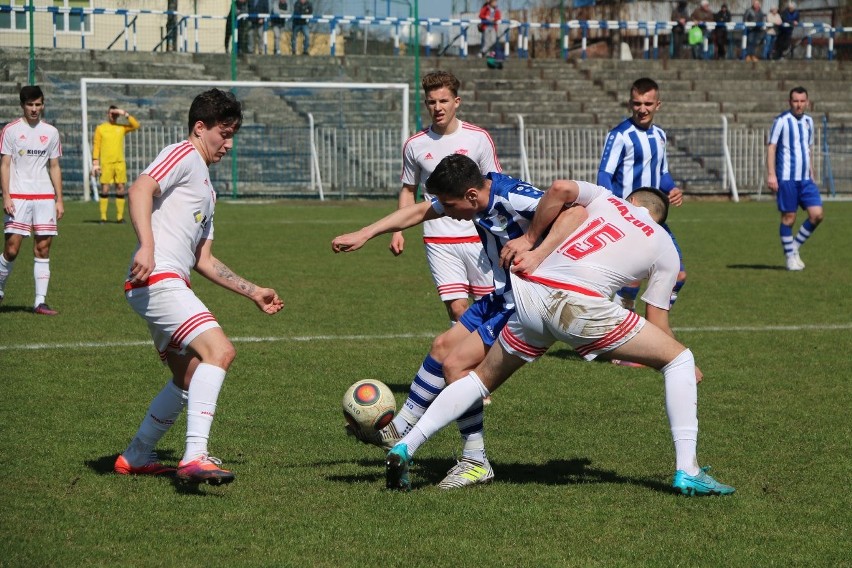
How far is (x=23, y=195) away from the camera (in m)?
12.2

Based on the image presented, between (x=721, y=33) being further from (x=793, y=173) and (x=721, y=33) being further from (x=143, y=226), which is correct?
(x=143, y=226)

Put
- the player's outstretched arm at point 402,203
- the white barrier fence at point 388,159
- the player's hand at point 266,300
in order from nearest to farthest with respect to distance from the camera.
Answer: the player's hand at point 266,300 → the player's outstretched arm at point 402,203 → the white barrier fence at point 388,159

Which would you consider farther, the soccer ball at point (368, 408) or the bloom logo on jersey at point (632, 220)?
the soccer ball at point (368, 408)

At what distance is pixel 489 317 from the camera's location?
A: 614 cm

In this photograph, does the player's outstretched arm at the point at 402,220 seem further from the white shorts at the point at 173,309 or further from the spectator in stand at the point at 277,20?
the spectator in stand at the point at 277,20

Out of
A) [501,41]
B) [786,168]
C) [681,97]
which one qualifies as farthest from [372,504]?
[501,41]

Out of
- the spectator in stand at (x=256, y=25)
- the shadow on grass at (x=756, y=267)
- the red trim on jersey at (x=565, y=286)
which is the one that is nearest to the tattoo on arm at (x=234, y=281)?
the red trim on jersey at (x=565, y=286)

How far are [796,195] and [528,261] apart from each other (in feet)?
38.1

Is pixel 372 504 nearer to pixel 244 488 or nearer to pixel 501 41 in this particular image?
pixel 244 488

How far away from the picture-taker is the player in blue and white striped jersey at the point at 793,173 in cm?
1579

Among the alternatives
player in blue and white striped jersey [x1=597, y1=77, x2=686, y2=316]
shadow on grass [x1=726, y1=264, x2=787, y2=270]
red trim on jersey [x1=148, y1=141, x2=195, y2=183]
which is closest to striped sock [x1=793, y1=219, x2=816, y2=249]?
shadow on grass [x1=726, y1=264, x2=787, y2=270]

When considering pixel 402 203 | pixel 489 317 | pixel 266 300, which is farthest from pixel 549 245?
pixel 402 203

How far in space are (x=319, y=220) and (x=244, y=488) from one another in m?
17.5

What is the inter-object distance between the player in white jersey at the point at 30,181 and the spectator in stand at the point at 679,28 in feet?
92.6
